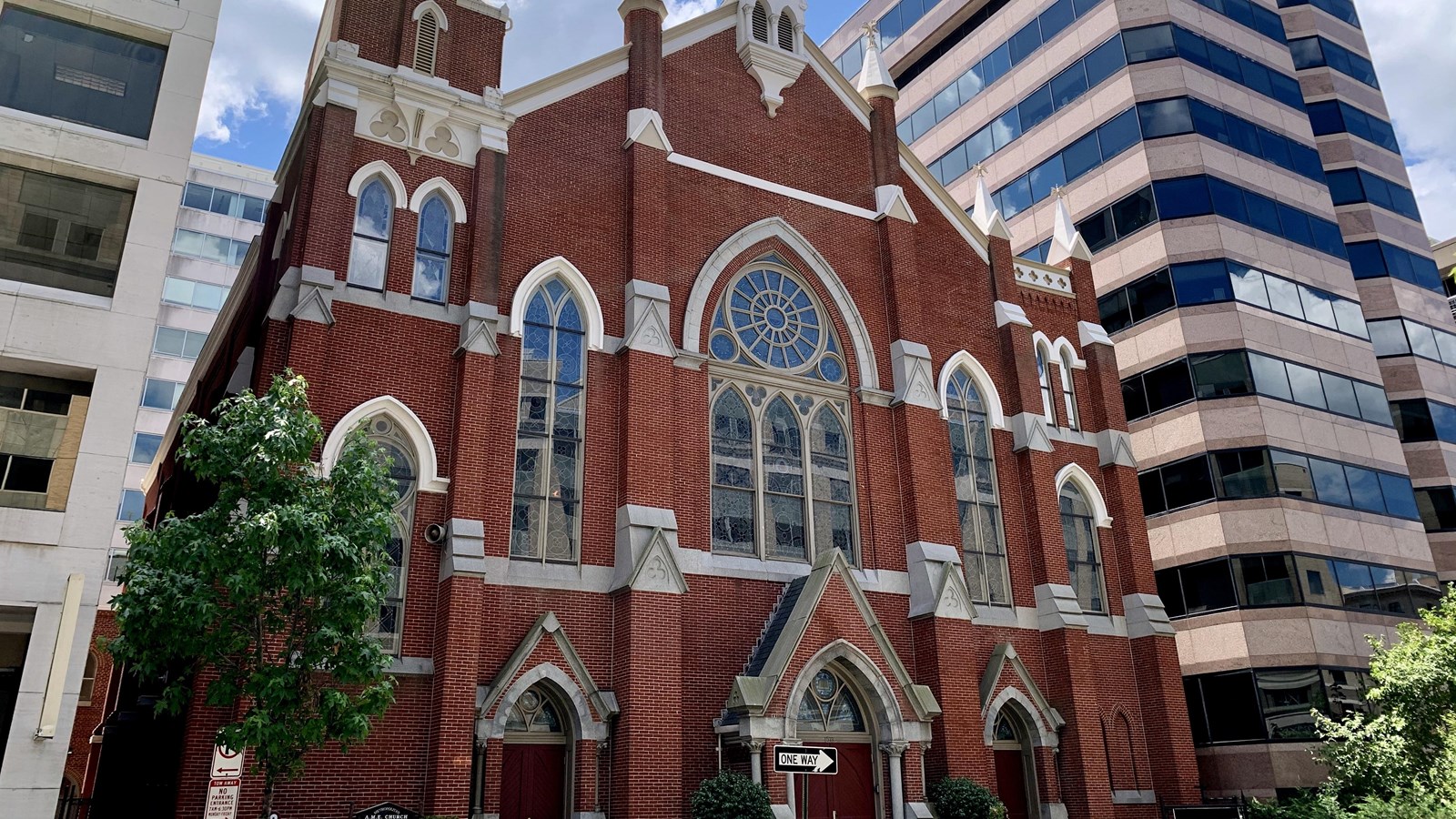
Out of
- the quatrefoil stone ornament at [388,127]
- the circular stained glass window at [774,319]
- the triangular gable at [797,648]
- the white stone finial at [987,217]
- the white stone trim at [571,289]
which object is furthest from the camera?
the white stone finial at [987,217]

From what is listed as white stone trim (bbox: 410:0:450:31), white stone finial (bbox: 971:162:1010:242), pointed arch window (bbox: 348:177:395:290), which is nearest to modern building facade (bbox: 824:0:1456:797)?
white stone finial (bbox: 971:162:1010:242)

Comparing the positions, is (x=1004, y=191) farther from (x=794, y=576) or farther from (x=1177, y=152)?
(x=794, y=576)

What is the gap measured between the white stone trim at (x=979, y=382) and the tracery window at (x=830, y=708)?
7358 millimetres

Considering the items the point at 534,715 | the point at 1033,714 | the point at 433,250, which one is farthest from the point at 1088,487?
the point at 433,250

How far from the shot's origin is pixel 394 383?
17.7 meters

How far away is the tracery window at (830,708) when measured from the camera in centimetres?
1916

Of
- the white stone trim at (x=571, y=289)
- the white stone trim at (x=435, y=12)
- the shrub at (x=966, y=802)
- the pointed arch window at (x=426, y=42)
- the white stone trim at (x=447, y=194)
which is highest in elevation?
the white stone trim at (x=435, y=12)

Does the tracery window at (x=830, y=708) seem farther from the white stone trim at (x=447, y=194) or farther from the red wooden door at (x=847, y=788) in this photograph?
the white stone trim at (x=447, y=194)

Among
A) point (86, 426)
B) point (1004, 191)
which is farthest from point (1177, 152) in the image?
point (86, 426)

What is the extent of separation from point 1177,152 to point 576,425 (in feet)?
72.5

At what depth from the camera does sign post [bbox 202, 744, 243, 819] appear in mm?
13391

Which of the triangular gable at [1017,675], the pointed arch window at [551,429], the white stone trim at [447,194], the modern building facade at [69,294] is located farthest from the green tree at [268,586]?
the triangular gable at [1017,675]

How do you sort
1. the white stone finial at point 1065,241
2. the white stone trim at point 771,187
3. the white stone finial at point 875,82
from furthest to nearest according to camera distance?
1. the white stone finial at point 1065,241
2. the white stone finial at point 875,82
3. the white stone trim at point 771,187

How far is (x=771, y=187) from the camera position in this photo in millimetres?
23359
